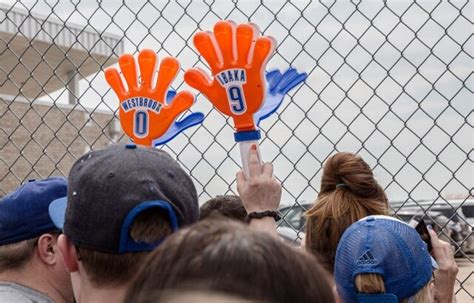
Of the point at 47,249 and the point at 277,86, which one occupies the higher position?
the point at 277,86

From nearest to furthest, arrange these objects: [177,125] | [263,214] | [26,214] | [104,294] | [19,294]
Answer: [104,294] < [263,214] < [19,294] < [26,214] < [177,125]

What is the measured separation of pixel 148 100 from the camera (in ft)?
8.30

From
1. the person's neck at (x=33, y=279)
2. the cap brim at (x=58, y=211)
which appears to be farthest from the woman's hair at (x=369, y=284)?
the person's neck at (x=33, y=279)

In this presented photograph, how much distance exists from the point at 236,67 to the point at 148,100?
51 centimetres

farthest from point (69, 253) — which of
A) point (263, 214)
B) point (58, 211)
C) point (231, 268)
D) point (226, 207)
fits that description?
point (226, 207)

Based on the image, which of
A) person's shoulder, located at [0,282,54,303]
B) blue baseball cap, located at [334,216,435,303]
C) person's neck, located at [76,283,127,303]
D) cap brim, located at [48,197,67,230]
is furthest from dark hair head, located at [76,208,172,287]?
person's shoulder, located at [0,282,54,303]

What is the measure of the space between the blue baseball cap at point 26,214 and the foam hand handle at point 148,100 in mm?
359

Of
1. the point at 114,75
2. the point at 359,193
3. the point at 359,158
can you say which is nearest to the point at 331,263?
the point at 359,193

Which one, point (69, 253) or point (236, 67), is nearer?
point (69, 253)

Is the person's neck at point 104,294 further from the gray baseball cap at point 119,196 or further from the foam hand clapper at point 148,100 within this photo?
the foam hand clapper at point 148,100

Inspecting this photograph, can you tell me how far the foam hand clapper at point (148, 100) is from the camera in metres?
2.53

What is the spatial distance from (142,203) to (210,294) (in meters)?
0.76

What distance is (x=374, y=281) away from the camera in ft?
6.33

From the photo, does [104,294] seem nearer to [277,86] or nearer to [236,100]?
[236,100]
